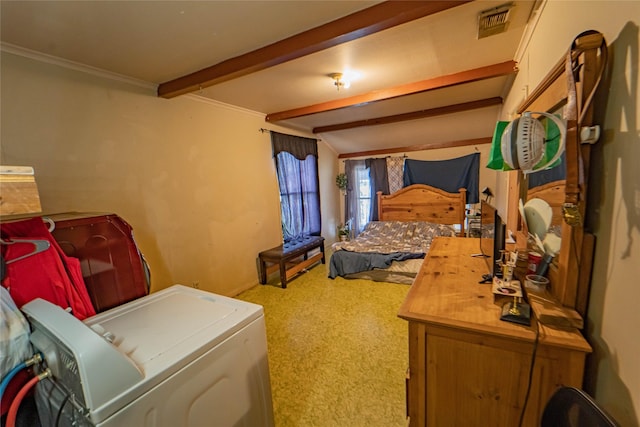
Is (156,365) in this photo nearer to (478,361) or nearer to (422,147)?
(478,361)

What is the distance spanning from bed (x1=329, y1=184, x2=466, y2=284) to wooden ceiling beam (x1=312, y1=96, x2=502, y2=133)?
147 cm

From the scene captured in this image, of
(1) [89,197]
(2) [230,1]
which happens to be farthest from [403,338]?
(1) [89,197]

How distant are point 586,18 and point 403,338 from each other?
2.19 m

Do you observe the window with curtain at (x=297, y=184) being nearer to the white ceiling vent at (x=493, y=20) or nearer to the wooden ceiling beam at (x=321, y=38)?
the wooden ceiling beam at (x=321, y=38)

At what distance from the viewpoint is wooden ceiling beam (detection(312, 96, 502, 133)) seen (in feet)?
10.7

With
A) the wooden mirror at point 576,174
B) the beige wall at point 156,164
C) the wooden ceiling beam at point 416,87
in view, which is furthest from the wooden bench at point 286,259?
the wooden mirror at point 576,174

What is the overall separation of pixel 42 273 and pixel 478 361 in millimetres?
1850

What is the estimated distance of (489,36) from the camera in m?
1.77

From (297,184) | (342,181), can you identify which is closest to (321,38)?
(297,184)

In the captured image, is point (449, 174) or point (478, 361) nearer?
point (478, 361)

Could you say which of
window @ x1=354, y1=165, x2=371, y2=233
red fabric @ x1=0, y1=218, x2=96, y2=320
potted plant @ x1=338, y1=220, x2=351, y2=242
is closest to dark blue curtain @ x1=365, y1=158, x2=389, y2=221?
window @ x1=354, y1=165, x2=371, y2=233

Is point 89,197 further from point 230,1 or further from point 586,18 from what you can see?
point 586,18

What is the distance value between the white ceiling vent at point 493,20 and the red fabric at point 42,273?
258 cm

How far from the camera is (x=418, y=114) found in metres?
3.70
